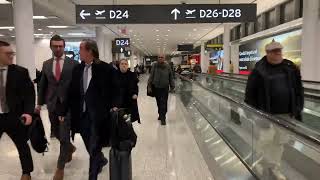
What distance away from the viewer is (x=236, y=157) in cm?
577

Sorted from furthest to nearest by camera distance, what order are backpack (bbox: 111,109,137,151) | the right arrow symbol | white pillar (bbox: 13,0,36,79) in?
1. the right arrow symbol
2. white pillar (bbox: 13,0,36,79)
3. backpack (bbox: 111,109,137,151)

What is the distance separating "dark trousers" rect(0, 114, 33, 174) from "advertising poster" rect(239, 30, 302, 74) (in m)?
8.02

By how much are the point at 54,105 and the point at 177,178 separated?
186 cm

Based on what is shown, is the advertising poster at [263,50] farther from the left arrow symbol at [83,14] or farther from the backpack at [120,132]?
the backpack at [120,132]

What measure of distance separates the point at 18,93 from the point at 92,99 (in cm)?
92

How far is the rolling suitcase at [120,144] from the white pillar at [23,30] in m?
8.22

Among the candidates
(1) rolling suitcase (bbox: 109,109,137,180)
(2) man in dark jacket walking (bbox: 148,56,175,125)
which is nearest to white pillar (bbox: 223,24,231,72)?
(2) man in dark jacket walking (bbox: 148,56,175,125)

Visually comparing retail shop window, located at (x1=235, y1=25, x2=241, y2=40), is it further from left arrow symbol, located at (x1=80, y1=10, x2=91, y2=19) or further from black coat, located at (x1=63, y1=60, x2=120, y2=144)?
black coat, located at (x1=63, y1=60, x2=120, y2=144)

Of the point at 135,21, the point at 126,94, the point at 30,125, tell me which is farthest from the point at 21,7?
the point at 30,125

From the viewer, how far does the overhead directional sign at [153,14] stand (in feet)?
37.7

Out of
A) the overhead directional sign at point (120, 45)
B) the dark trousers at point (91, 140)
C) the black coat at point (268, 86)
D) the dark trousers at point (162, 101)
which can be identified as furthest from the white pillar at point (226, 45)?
the dark trousers at point (91, 140)

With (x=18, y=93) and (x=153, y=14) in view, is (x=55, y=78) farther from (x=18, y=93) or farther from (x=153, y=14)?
(x=153, y=14)

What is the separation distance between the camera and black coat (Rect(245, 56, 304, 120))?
15.5 feet

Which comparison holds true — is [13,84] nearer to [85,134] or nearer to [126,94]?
[85,134]
